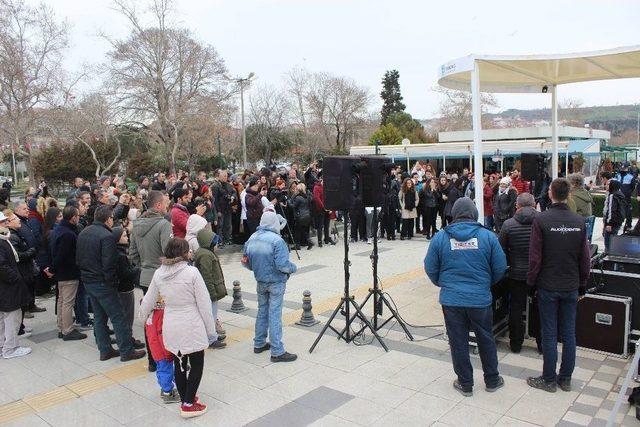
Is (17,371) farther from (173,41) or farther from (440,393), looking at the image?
(173,41)

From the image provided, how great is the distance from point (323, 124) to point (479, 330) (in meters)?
46.7

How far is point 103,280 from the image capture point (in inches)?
224

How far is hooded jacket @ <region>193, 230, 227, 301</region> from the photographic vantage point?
5730mm

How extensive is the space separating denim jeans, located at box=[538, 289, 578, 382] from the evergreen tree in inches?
2533

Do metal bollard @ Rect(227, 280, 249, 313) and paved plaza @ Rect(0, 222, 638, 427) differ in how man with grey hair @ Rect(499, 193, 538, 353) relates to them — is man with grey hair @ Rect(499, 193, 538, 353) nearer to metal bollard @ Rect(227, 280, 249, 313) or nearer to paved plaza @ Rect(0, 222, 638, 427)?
paved plaza @ Rect(0, 222, 638, 427)

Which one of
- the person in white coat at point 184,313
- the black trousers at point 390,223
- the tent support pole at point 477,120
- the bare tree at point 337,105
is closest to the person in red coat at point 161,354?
the person in white coat at point 184,313

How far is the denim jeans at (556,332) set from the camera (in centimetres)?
461

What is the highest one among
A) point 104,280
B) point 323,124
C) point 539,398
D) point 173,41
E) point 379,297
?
point 173,41

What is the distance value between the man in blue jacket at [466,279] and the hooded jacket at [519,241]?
0.95 metres

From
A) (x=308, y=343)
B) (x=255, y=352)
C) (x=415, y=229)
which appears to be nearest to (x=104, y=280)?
(x=255, y=352)

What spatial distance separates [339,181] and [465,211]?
1.75m

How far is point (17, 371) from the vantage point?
5.60m

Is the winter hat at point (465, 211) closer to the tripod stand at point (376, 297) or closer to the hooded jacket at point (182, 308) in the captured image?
the tripod stand at point (376, 297)

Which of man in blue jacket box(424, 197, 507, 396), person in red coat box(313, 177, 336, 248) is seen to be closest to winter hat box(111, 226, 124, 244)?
man in blue jacket box(424, 197, 507, 396)
